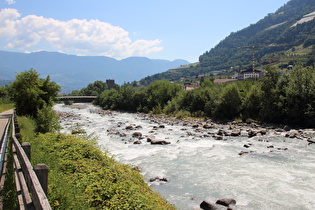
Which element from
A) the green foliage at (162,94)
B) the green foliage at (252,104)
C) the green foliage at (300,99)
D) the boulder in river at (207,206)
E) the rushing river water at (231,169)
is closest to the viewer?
the boulder in river at (207,206)

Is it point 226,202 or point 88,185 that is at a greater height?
point 88,185

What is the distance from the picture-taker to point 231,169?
1642 cm

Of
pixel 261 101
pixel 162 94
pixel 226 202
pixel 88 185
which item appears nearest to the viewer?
pixel 88 185

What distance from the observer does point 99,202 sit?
779 centimetres

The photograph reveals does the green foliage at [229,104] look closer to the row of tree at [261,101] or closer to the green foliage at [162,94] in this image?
the row of tree at [261,101]

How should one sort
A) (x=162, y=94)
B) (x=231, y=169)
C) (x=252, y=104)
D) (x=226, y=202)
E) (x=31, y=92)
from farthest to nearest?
(x=162, y=94)
(x=252, y=104)
(x=31, y=92)
(x=231, y=169)
(x=226, y=202)

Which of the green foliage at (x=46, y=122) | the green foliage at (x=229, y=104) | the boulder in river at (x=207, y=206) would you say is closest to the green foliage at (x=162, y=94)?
the green foliage at (x=229, y=104)

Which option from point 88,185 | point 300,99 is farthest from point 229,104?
point 88,185

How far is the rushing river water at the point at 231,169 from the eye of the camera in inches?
474

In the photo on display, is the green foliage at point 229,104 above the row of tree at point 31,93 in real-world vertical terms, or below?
below

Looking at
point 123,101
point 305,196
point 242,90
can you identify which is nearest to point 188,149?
point 305,196

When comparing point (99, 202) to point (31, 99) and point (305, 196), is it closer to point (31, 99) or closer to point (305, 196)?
point (305, 196)

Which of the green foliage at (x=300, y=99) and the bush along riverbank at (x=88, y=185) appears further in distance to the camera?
→ the green foliage at (x=300, y=99)

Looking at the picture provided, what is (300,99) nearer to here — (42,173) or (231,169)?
(231,169)
